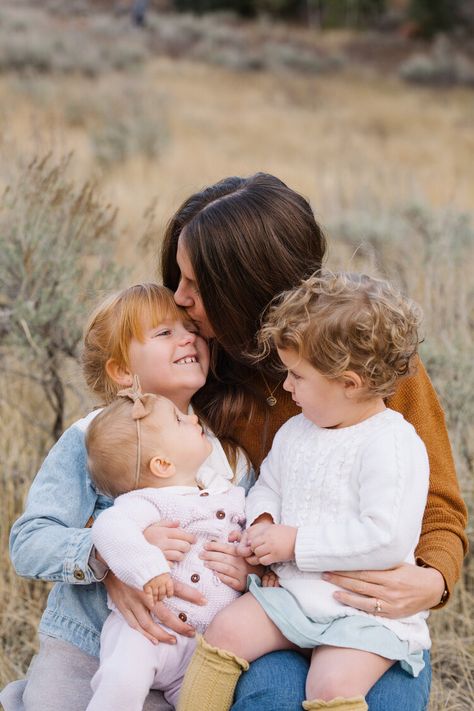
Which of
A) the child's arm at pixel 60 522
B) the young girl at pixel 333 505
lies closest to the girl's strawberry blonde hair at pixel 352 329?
the young girl at pixel 333 505

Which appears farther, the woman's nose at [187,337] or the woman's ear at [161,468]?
the woman's nose at [187,337]

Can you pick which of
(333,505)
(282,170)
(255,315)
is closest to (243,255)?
(255,315)

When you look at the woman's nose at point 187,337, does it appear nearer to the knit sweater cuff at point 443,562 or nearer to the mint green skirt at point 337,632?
the mint green skirt at point 337,632

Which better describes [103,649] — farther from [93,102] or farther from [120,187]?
[93,102]

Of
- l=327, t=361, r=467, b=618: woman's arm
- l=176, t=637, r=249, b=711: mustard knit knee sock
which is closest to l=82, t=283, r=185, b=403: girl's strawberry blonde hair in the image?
l=327, t=361, r=467, b=618: woman's arm

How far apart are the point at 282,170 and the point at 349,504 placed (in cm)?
1011

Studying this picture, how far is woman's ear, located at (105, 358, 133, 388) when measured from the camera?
2.49 metres

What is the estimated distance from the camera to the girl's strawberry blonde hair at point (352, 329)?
7.16ft

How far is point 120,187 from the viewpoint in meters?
9.45

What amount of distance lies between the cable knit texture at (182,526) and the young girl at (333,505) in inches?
3.0

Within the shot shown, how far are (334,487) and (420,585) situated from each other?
32 centimetres

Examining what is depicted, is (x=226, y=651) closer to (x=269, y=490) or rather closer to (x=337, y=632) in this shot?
→ (x=337, y=632)

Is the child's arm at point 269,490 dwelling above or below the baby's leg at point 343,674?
above

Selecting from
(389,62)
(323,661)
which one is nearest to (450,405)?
(323,661)
